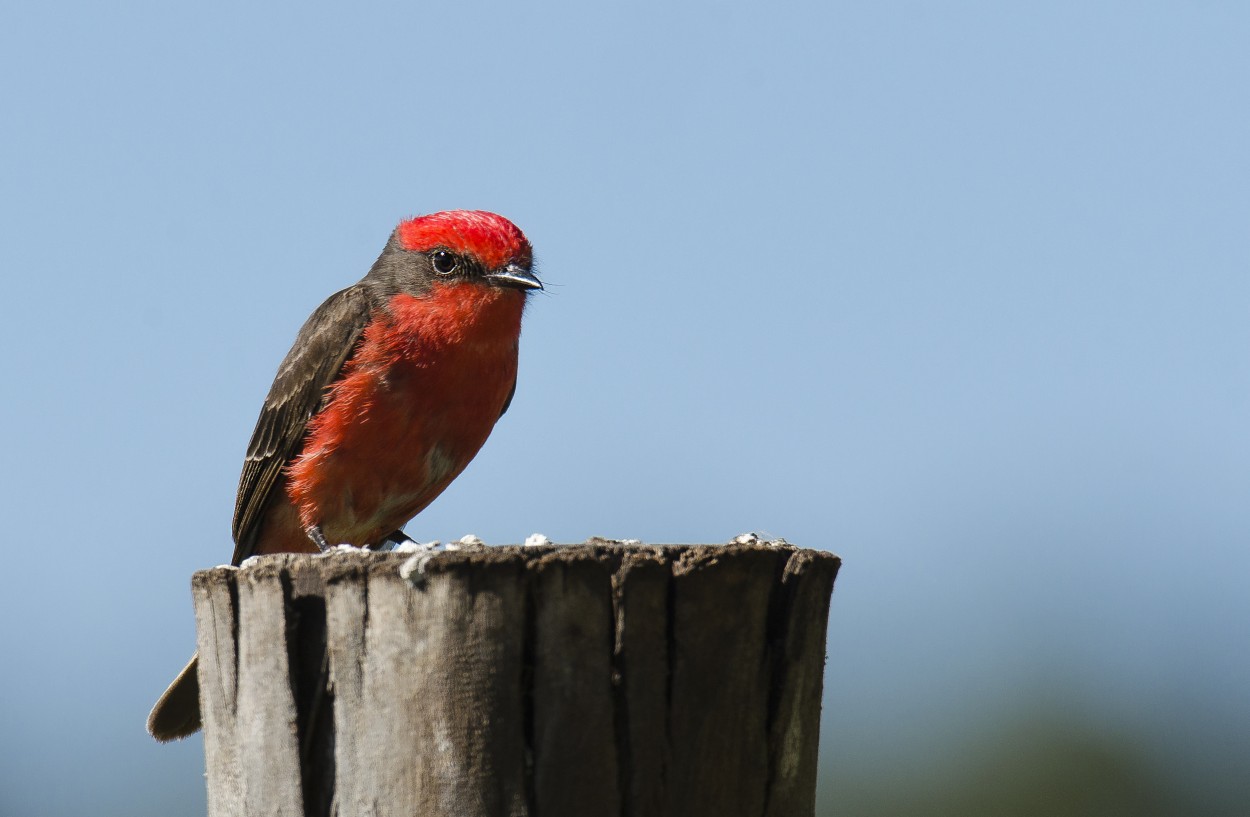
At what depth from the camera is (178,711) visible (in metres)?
5.26

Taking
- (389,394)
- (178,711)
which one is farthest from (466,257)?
(178,711)

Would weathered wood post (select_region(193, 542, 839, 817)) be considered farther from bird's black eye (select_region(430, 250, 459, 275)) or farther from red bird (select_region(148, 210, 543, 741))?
bird's black eye (select_region(430, 250, 459, 275))

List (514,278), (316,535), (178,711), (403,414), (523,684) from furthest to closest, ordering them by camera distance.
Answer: (514,278) < (316,535) < (403,414) < (178,711) < (523,684)

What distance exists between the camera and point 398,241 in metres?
7.39

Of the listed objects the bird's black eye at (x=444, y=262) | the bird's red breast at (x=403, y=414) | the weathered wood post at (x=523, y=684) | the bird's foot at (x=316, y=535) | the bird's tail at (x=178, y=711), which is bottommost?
the bird's tail at (x=178, y=711)

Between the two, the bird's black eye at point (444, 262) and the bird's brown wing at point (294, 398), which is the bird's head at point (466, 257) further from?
the bird's brown wing at point (294, 398)

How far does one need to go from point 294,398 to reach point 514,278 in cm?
111

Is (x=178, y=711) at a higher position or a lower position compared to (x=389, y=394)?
lower

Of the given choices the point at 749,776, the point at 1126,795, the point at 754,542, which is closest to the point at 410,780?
the point at 749,776

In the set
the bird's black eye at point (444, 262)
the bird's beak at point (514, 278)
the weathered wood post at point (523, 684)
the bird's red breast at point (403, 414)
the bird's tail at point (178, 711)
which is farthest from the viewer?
the bird's black eye at point (444, 262)

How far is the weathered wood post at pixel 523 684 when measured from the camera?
10.7 feet

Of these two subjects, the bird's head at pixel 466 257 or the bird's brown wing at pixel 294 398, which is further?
the bird's head at pixel 466 257

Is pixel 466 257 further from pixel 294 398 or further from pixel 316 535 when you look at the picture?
pixel 316 535

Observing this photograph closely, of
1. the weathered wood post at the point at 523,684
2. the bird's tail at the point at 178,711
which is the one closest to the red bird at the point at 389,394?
the bird's tail at the point at 178,711
